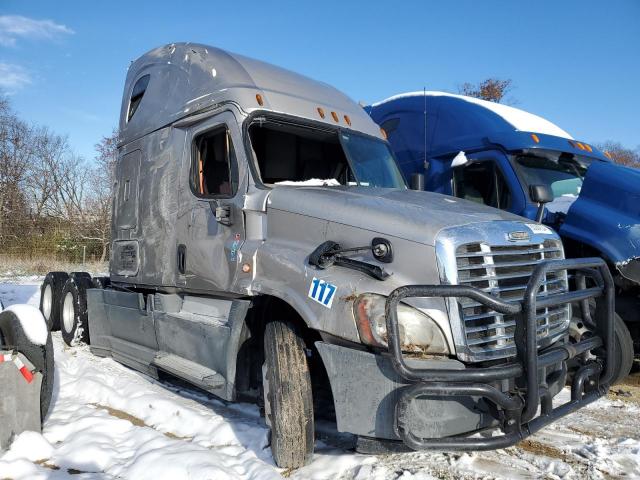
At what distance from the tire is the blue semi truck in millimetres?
3707

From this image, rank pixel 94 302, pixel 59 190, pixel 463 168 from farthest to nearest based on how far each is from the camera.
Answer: pixel 59 190, pixel 463 168, pixel 94 302

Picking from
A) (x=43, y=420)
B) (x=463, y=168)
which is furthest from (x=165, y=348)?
(x=463, y=168)

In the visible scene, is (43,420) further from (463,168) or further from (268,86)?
(463,168)

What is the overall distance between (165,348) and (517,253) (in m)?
3.41

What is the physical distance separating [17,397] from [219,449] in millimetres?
1521

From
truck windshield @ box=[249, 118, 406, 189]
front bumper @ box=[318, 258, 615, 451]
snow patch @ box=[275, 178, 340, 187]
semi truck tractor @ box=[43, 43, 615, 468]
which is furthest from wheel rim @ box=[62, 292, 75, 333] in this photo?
front bumper @ box=[318, 258, 615, 451]

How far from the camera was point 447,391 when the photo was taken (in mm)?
A: 2680

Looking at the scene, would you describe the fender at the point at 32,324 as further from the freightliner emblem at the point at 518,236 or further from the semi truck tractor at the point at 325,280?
the freightliner emblem at the point at 518,236

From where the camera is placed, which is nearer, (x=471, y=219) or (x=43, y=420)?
(x=471, y=219)

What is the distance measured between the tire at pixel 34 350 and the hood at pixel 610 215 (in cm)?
515

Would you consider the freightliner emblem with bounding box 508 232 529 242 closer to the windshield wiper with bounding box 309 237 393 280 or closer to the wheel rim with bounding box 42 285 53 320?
the windshield wiper with bounding box 309 237 393 280

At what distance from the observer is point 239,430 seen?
4.15 meters

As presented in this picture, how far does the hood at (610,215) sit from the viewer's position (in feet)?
16.8

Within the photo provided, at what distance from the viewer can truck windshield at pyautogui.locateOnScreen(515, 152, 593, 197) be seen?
6523mm
